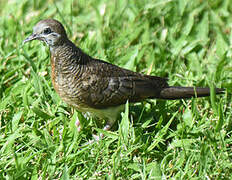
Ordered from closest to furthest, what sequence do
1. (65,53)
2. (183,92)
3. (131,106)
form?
(65,53) < (183,92) < (131,106)

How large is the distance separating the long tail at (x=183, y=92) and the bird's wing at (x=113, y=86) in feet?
0.29

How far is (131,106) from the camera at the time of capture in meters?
5.28

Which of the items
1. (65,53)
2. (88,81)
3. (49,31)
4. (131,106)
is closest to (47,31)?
(49,31)

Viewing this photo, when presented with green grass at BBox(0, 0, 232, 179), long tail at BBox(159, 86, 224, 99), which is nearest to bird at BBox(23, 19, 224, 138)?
long tail at BBox(159, 86, 224, 99)

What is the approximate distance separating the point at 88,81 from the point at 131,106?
1030 mm

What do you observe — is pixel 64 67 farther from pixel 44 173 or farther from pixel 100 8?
pixel 100 8

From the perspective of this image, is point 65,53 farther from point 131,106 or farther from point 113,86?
point 131,106

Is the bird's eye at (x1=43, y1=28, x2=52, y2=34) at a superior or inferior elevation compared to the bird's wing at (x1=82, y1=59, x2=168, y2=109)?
superior

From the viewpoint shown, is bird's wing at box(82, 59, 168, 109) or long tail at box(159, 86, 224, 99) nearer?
bird's wing at box(82, 59, 168, 109)

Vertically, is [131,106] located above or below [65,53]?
below

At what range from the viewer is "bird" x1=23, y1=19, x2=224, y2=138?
4336 mm

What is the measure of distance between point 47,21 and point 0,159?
5.00 feet

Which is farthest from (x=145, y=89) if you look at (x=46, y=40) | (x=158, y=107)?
(x=46, y=40)

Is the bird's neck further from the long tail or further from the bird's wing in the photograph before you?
the long tail
